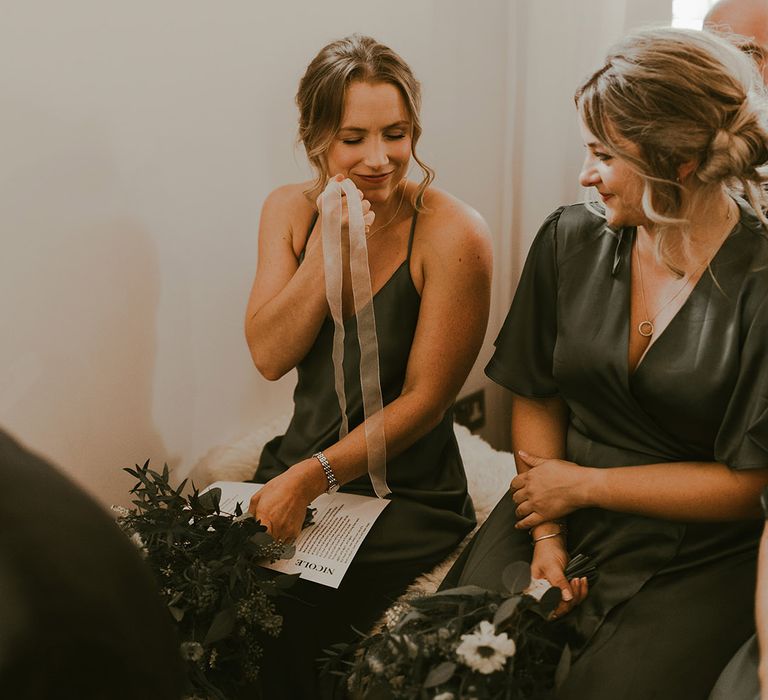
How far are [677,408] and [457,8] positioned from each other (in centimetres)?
136

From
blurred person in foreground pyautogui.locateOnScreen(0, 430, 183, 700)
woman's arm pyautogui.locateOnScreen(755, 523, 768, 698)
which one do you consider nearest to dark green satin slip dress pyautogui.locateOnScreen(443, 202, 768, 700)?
woman's arm pyautogui.locateOnScreen(755, 523, 768, 698)

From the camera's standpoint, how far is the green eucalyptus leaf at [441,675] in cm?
88

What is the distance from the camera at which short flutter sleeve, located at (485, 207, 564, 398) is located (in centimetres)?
127

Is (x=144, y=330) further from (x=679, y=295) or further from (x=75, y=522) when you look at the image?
(x=75, y=522)

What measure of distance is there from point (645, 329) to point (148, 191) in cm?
97

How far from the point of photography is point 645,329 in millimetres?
1152

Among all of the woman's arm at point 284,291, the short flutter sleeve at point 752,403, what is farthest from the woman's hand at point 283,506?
the short flutter sleeve at point 752,403

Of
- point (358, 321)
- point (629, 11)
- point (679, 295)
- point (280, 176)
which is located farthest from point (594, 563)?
point (629, 11)

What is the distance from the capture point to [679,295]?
3.72ft

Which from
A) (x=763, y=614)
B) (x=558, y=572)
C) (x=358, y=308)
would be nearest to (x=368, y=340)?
(x=358, y=308)

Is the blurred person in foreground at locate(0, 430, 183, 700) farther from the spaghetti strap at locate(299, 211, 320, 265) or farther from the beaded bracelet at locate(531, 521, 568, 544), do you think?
the spaghetti strap at locate(299, 211, 320, 265)

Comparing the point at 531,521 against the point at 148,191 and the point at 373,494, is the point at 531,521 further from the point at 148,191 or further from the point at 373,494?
the point at 148,191

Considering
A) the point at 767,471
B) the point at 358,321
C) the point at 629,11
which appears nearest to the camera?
the point at 767,471

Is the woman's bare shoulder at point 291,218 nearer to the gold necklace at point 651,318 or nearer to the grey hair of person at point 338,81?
the grey hair of person at point 338,81
